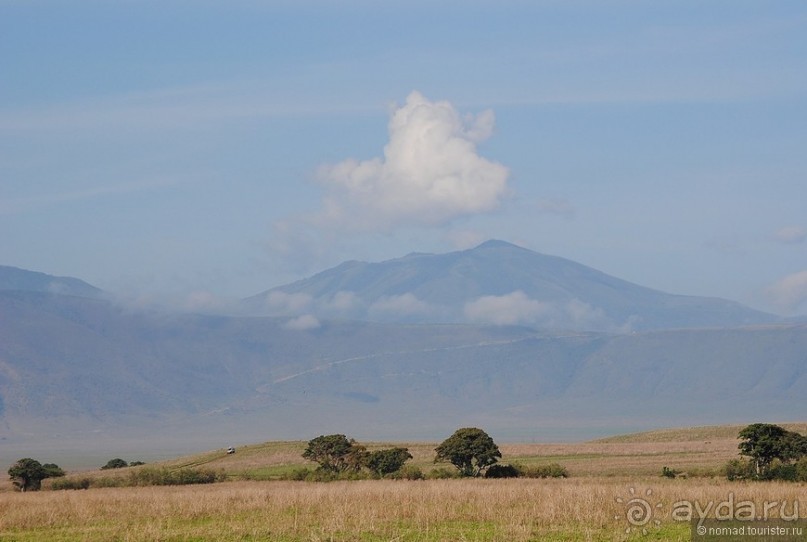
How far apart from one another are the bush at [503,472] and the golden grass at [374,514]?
1743 cm

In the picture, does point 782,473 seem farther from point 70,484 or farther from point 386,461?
point 70,484

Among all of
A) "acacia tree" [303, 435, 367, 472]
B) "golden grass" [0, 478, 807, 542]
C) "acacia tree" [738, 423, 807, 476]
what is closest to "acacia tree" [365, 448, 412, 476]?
"acacia tree" [303, 435, 367, 472]

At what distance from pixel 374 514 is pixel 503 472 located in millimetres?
27730

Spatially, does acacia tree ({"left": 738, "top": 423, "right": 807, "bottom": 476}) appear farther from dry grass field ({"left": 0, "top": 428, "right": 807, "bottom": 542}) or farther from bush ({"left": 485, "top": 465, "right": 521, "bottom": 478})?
dry grass field ({"left": 0, "top": 428, "right": 807, "bottom": 542})

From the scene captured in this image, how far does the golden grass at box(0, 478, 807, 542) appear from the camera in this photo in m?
29.6

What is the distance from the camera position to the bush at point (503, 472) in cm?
5843

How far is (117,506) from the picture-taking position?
37.8 metres

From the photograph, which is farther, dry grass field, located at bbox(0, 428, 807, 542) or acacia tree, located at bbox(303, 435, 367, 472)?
acacia tree, located at bbox(303, 435, 367, 472)

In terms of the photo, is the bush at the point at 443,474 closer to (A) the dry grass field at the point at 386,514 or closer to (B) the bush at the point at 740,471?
(B) the bush at the point at 740,471

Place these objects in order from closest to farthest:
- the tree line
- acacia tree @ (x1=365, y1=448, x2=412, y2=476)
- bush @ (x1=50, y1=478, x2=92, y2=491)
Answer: the tree line
acacia tree @ (x1=365, y1=448, x2=412, y2=476)
bush @ (x1=50, y1=478, x2=92, y2=491)

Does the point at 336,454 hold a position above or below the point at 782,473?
above

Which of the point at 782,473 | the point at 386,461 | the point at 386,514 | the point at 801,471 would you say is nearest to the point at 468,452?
the point at 386,461

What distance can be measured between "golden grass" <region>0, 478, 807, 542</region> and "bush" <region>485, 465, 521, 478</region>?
17433 millimetres

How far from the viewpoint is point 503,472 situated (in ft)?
195
